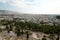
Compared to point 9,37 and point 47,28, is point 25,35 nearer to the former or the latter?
point 9,37

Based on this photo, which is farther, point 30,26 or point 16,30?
point 30,26

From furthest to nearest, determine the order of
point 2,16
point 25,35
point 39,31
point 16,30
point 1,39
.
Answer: point 2,16 → point 39,31 → point 16,30 → point 25,35 → point 1,39

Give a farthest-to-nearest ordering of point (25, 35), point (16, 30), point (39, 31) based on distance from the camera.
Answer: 1. point (39, 31)
2. point (16, 30)
3. point (25, 35)

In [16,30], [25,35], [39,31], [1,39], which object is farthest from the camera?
[39,31]

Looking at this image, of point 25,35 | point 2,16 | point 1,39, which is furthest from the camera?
point 2,16

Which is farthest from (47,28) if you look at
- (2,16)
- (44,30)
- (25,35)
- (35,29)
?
(2,16)

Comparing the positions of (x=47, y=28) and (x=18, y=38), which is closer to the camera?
(x=18, y=38)

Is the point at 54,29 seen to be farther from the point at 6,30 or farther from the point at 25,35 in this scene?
the point at 6,30

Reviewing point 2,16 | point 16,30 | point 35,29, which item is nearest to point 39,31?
point 35,29

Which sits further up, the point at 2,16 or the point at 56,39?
the point at 2,16
